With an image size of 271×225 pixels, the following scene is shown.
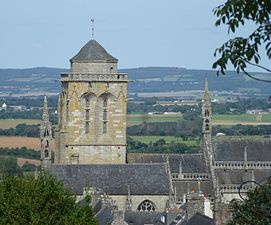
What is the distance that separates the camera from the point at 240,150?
62.8 metres

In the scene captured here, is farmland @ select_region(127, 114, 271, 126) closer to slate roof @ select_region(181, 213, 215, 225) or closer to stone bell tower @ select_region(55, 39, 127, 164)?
stone bell tower @ select_region(55, 39, 127, 164)

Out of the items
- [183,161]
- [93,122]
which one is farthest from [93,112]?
[183,161]

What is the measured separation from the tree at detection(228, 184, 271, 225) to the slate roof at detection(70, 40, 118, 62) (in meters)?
40.1

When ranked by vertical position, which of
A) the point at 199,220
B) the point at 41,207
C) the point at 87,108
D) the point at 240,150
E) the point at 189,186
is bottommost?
the point at 199,220

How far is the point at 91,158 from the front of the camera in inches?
2507

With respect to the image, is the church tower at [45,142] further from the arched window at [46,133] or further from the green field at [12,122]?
the green field at [12,122]

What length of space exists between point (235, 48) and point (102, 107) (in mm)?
47423

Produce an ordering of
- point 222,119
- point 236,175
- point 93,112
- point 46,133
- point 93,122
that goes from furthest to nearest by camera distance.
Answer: point 222,119
point 93,112
point 93,122
point 46,133
point 236,175

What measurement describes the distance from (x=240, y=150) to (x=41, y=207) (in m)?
29.1

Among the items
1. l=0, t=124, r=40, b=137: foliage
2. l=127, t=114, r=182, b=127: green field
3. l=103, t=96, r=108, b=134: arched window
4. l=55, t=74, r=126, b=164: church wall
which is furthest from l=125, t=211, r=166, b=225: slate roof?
l=127, t=114, r=182, b=127: green field

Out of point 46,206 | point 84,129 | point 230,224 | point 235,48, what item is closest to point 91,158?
point 84,129

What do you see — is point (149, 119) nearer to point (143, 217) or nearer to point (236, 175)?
point (236, 175)

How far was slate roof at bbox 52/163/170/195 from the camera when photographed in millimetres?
58188

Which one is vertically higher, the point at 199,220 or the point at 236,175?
the point at 236,175
